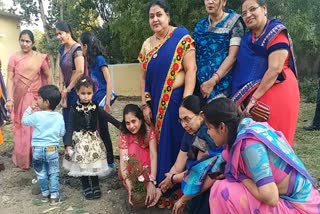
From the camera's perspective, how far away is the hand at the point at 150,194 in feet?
10.4

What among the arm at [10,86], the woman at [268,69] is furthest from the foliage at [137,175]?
the arm at [10,86]

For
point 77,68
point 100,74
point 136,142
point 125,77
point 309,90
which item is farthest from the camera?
point 125,77

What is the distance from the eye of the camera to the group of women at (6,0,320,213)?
2092 mm

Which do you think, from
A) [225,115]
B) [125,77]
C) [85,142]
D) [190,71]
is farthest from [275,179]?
[125,77]

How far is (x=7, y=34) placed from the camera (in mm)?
17500

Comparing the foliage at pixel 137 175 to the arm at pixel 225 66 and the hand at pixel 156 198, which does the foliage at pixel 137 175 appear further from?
the arm at pixel 225 66

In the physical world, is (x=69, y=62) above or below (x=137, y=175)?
above

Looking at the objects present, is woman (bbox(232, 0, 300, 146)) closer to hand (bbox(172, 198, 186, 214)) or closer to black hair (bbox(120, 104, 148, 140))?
hand (bbox(172, 198, 186, 214))

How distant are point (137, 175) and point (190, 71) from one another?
965 millimetres

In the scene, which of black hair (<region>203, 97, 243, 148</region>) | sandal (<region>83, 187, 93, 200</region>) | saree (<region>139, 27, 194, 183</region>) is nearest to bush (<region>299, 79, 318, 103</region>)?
saree (<region>139, 27, 194, 183</region>)

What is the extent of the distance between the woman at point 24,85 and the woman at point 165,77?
1697 millimetres

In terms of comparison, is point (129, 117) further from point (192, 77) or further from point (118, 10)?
point (118, 10)

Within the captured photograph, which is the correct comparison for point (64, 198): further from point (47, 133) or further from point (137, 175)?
point (137, 175)

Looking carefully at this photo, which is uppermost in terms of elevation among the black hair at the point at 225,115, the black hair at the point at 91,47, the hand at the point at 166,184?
the black hair at the point at 91,47
